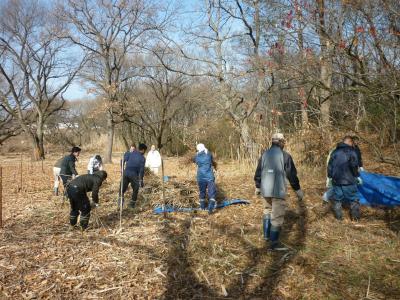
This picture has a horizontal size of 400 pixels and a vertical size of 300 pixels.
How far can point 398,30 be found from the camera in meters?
5.73

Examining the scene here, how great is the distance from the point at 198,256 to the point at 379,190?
4.18 m

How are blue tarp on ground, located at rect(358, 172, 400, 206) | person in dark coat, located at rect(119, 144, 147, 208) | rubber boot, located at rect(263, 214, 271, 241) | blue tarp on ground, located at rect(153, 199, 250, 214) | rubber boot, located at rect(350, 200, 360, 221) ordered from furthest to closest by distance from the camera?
person in dark coat, located at rect(119, 144, 147, 208) → blue tarp on ground, located at rect(153, 199, 250, 214) → blue tarp on ground, located at rect(358, 172, 400, 206) → rubber boot, located at rect(350, 200, 360, 221) → rubber boot, located at rect(263, 214, 271, 241)

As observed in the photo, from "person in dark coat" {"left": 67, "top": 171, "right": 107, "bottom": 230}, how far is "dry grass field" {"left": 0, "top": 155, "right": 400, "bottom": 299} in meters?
0.22

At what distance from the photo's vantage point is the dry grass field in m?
4.41

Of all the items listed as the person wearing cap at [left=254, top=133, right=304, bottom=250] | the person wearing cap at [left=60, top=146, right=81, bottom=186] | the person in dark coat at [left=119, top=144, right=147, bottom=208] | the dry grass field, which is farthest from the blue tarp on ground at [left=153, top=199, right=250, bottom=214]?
the person wearing cap at [left=254, top=133, right=304, bottom=250]

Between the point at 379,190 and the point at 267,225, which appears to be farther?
the point at 379,190

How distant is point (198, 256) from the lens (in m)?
5.38

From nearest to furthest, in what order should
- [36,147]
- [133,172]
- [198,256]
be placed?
[198,256] → [133,172] → [36,147]

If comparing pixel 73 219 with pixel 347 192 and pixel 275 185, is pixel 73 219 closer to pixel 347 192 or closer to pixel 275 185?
pixel 275 185

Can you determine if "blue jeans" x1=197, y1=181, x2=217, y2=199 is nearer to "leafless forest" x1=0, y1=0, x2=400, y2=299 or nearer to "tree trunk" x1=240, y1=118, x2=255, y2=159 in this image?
"leafless forest" x1=0, y1=0, x2=400, y2=299

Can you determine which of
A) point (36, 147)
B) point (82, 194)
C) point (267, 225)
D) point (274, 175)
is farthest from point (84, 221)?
point (36, 147)

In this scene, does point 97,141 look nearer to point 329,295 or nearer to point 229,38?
point 229,38

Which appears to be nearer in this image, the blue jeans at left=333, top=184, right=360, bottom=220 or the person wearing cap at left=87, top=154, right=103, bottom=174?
the blue jeans at left=333, top=184, right=360, bottom=220

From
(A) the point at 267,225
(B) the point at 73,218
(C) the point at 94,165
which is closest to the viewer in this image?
(A) the point at 267,225
